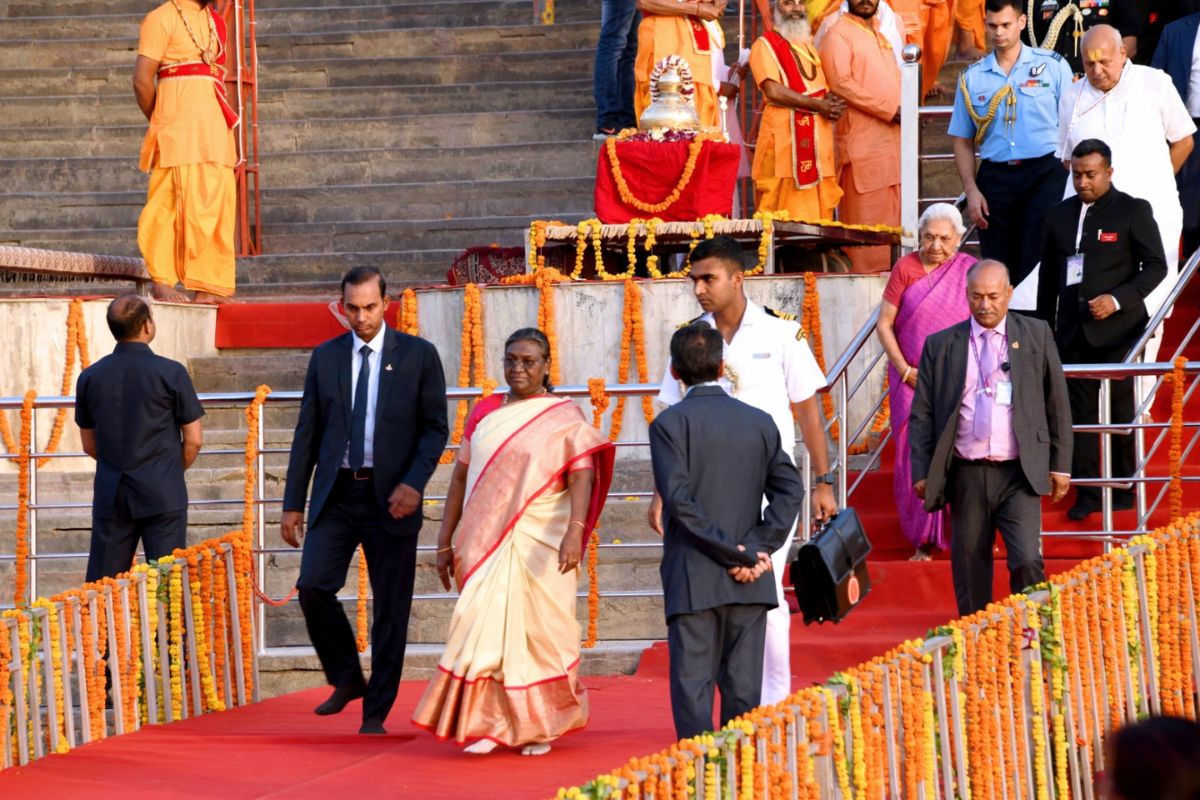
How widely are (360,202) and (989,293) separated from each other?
8.36 meters

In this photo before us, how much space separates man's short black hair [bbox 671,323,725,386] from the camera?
645 cm

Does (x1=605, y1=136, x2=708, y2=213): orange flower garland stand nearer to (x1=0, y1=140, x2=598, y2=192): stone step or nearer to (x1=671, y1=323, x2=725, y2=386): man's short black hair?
(x1=0, y1=140, x2=598, y2=192): stone step

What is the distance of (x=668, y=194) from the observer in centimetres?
1230

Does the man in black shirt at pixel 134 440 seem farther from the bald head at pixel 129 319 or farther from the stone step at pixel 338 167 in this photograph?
the stone step at pixel 338 167

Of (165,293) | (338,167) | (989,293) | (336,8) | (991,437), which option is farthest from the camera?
(336,8)

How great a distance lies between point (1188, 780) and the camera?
2.86 metres

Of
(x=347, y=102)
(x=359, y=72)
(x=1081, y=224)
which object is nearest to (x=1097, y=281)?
(x=1081, y=224)

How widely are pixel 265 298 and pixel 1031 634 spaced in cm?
855

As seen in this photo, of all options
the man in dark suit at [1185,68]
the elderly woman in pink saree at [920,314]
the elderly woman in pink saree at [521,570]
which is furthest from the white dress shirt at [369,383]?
the man in dark suit at [1185,68]

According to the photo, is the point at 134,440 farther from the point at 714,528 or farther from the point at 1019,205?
the point at 1019,205

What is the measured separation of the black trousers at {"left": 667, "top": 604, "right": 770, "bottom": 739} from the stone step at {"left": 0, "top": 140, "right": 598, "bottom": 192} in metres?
9.46

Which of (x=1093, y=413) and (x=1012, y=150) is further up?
(x=1012, y=150)

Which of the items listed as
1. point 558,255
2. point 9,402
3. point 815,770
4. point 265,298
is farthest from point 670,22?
point 815,770

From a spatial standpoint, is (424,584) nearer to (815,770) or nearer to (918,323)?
(918,323)
